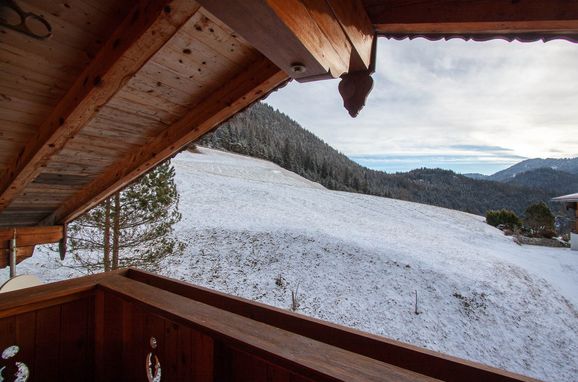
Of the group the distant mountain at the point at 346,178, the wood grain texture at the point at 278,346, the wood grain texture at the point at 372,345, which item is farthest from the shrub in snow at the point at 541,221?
the distant mountain at the point at 346,178

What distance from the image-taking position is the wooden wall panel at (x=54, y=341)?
1.70m

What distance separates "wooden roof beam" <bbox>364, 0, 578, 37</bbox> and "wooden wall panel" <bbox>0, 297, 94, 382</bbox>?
2578 mm

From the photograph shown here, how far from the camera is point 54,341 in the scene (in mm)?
1847

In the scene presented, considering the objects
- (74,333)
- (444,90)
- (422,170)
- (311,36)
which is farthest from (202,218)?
(422,170)

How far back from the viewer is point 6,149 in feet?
8.78

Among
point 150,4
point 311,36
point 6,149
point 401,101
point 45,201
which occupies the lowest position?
point 45,201

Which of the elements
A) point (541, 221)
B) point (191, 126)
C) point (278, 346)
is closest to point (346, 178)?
point (541, 221)

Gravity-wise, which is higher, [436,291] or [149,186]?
[149,186]

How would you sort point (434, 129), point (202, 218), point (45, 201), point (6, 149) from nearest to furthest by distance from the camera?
point (6, 149), point (45, 201), point (202, 218), point (434, 129)

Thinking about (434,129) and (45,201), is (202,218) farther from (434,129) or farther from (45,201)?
(434,129)

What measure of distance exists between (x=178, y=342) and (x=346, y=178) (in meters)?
55.4

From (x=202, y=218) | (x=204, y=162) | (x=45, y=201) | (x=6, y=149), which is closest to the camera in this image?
(x=6, y=149)

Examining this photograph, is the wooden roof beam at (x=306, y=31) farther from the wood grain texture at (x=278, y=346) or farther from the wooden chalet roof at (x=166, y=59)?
the wood grain texture at (x=278, y=346)

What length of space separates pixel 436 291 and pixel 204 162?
27992 millimetres
